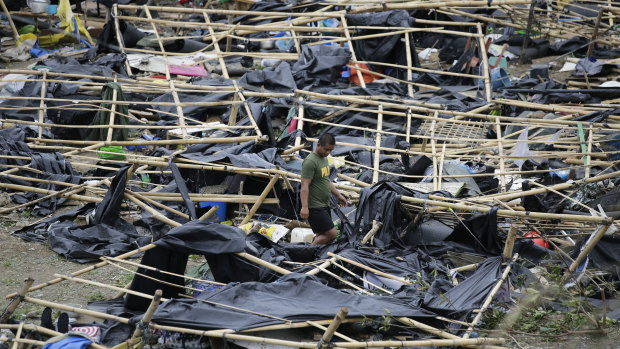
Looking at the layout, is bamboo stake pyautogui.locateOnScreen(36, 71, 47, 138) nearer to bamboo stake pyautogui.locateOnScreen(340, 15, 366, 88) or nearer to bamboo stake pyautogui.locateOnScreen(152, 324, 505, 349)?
bamboo stake pyautogui.locateOnScreen(340, 15, 366, 88)

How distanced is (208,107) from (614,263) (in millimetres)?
7582

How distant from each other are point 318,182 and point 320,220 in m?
0.42

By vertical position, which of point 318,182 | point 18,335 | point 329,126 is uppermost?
point 318,182

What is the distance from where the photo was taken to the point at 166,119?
1248cm

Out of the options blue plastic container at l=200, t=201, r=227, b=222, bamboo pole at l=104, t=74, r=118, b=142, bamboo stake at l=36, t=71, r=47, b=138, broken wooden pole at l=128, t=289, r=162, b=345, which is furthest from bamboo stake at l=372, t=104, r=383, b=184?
bamboo stake at l=36, t=71, r=47, b=138

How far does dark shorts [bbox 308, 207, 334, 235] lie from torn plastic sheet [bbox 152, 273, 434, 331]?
1.38 m

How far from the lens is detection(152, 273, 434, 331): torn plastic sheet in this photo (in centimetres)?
577

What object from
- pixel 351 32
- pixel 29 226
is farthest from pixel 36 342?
pixel 351 32

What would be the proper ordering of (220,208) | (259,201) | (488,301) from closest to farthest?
(488,301), (259,201), (220,208)

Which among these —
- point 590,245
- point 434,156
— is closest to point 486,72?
point 434,156

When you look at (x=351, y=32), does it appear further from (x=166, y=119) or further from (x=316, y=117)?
(x=166, y=119)

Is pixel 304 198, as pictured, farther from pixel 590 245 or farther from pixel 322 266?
pixel 590 245

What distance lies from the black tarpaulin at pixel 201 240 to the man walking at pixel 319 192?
1173 mm

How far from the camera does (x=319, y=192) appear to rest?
775cm
